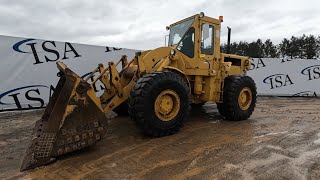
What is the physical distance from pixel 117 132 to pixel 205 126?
77.1 inches

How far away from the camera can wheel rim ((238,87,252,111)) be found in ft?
24.5

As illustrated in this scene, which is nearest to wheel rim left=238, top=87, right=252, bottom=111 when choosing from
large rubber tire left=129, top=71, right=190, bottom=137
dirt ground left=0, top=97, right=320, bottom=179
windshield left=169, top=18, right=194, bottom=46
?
dirt ground left=0, top=97, right=320, bottom=179

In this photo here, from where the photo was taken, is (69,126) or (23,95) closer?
(69,126)

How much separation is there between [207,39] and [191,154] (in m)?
3.05

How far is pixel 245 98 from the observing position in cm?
765

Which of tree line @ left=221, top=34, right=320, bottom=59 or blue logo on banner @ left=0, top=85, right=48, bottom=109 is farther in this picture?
tree line @ left=221, top=34, right=320, bottom=59

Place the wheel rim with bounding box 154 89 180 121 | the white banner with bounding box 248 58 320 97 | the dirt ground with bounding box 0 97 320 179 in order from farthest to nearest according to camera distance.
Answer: the white banner with bounding box 248 58 320 97 → the wheel rim with bounding box 154 89 180 121 → the dirt ground with bounding box 0 97 320 179

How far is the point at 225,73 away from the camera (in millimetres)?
7324

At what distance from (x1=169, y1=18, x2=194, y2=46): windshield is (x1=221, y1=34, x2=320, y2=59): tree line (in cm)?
3517

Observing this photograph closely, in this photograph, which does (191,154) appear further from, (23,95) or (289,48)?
(289,48)

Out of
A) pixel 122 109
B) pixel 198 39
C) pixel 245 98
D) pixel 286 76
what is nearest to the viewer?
pixel 198 39

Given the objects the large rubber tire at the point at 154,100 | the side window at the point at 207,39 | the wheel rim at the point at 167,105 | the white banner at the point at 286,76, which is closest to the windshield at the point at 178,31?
the side window at the point at 207,39

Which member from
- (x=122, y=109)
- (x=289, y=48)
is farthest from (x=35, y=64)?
(x=289, y=48)

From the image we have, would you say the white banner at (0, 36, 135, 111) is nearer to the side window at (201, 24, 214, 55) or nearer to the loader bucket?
the side window at (201, 24, 214, 55)
